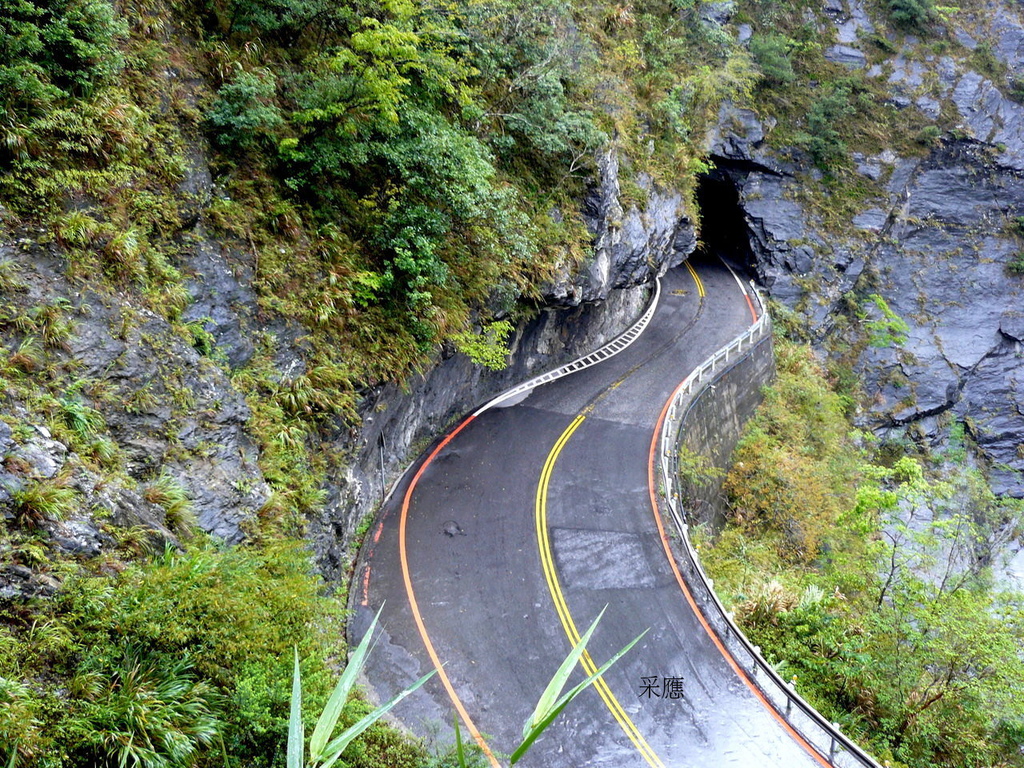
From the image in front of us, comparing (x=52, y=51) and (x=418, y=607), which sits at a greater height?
(x=52, y=51)

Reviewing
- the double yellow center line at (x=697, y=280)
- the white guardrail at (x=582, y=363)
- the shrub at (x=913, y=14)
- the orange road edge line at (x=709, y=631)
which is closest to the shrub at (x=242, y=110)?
the white guardrail at (x=582, y=363)

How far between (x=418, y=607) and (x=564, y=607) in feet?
9.49

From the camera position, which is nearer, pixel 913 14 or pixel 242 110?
pixel 242 110

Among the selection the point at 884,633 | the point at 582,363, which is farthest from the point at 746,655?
the point at 582,363

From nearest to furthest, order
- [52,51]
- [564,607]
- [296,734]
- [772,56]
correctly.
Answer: [296,734] < [52,51] < [564,607] < [772,56]

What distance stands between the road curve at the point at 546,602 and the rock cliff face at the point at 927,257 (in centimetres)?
2154

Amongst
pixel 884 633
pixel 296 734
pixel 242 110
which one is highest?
pixel 242 110

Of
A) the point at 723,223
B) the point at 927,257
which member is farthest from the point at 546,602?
the point at 927,257

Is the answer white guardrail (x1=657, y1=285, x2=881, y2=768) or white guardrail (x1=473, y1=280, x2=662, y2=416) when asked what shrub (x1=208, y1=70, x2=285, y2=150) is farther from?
white guardrail (x1=657, y1=285, x2=881, y2=768)

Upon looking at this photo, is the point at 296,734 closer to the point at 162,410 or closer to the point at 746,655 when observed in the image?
the point at 162,410

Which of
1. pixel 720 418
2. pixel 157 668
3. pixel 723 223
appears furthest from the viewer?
pixel 723 223

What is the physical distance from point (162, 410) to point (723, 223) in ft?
121

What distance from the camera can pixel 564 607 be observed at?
12.3m

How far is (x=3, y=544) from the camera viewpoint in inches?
241
